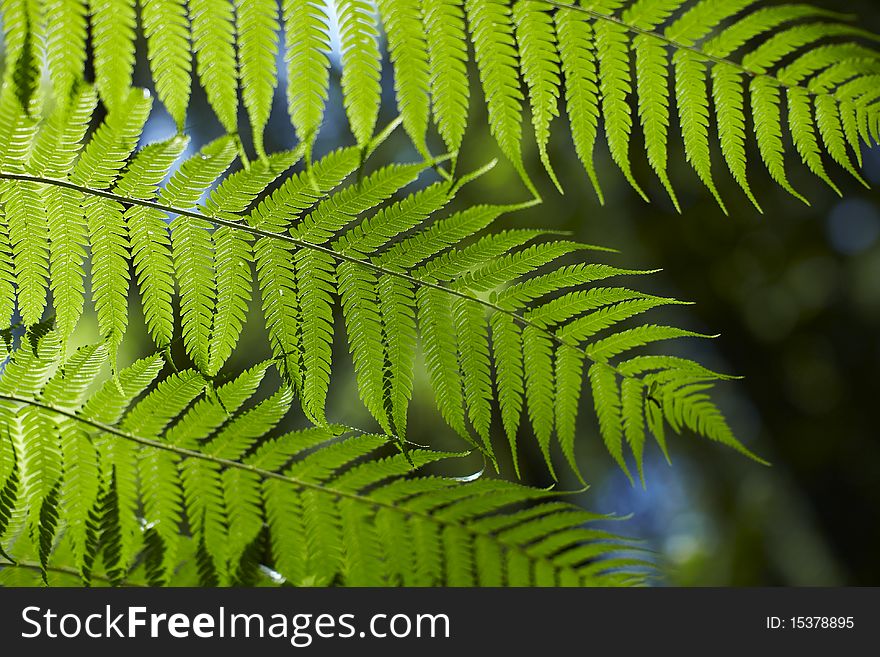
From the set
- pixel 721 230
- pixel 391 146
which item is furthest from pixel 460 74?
pixel 721 230

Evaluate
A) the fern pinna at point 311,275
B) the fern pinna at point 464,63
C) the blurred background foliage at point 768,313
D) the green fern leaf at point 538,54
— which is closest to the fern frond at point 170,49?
the fern pinna at point 464,63

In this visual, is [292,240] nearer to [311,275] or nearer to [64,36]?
[311,275]

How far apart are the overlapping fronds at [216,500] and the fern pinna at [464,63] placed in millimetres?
345

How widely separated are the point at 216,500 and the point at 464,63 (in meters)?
0.60

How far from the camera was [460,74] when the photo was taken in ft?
2.25

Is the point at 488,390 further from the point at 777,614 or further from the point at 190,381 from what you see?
the point at 777,614

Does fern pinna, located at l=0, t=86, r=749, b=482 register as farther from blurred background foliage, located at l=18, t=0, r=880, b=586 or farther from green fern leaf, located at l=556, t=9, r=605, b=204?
blurred background foliage, located at l=18, t=0, r=880, b=586

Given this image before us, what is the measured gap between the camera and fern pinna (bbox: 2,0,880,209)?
2.01 feet

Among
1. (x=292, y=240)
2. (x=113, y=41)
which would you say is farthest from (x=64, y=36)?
(x=292, y=240)

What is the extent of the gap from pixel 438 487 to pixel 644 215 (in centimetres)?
405

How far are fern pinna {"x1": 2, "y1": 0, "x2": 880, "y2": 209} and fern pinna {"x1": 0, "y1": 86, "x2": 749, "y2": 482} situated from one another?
0.09m

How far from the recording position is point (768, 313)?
4.73m

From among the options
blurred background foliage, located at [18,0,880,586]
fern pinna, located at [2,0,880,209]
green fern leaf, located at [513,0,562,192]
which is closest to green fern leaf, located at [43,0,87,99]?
fern pinna, located at [2,0,880,209]

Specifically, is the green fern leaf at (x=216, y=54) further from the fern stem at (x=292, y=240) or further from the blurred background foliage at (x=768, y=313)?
the blurred background foliage at (x=768, y=313)
